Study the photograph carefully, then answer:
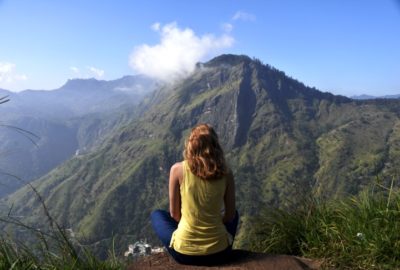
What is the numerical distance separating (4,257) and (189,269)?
221 centimetres

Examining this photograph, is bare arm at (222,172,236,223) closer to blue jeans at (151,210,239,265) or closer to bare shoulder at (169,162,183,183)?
blue jeans at (151,210,239,265)

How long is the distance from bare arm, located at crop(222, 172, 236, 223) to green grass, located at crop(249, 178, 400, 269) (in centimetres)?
79

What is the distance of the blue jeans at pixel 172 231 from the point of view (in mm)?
5375

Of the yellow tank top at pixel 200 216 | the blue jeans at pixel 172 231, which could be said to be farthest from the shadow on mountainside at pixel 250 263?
the yellow tank top at pixel 200 216

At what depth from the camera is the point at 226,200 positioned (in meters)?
5.62

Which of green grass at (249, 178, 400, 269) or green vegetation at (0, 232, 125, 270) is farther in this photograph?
green grass at (249, 178, 400, 269)

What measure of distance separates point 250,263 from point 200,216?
837 millimetres

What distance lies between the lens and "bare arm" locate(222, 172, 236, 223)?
5510 millimetres

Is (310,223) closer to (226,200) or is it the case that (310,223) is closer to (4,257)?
(226,200)

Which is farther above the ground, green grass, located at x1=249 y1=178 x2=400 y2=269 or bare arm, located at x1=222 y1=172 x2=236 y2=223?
bare arm, located at x1=222 y1=172 x2=236 y2=223

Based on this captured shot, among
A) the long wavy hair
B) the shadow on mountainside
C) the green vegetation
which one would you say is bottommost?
the shadow on mountainside

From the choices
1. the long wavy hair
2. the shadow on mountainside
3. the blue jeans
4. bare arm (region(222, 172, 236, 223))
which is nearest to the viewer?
the shadow on mountainside

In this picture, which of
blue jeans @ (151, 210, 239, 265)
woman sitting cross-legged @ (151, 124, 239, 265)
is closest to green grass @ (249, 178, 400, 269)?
blue jeans @ (151, 210, 239, 265)

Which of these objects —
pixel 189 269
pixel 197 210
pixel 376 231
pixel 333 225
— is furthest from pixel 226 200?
pixel 376 231
